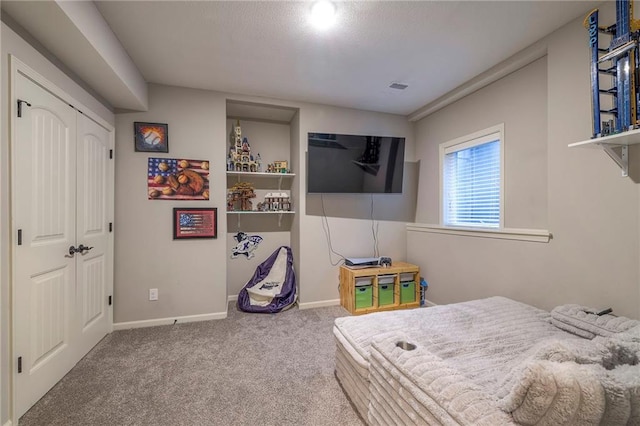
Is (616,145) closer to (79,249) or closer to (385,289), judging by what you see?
(385,289)

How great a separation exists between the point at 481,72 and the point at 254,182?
283cm

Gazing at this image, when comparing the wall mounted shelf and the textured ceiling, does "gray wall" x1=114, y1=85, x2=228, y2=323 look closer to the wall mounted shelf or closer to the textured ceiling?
the textured ceiling

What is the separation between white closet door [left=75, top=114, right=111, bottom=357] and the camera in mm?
2201

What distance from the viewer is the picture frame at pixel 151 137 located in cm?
280

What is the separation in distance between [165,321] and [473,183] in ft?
12.0

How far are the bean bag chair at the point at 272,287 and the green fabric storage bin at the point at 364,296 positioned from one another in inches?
31.7

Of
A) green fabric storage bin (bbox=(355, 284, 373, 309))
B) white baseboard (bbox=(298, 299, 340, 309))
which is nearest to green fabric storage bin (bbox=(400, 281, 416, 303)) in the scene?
green fabric storage bin (bbox=(355, 284, 373, 309))

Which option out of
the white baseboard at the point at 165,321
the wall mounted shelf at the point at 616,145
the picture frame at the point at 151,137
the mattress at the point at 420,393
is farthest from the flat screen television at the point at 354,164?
the mattress at the point at 420,393

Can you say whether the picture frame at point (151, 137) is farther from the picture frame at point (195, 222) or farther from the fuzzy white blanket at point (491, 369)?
the fuzzy white blanket at point (491, 369)

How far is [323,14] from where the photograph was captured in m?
1.79

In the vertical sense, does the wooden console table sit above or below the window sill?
below

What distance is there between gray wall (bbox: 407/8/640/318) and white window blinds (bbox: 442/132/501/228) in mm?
161

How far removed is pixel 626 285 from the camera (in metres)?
1.68

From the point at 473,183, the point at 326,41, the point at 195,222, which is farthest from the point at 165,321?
the point at 473,183
